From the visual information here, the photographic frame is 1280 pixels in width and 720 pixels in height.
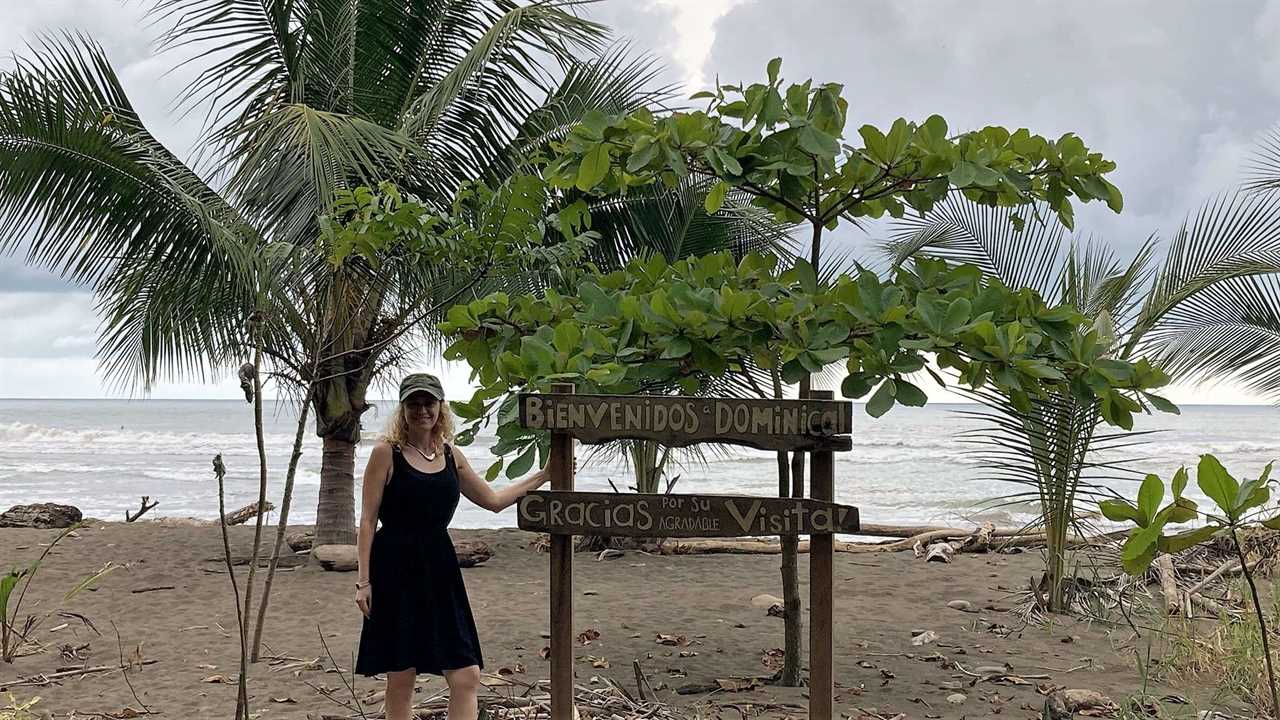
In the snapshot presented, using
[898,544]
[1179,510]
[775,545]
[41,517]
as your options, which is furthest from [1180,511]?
[41,517]

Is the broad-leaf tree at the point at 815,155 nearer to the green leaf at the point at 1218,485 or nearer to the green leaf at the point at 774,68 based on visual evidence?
the green leaf at the point at 774,68

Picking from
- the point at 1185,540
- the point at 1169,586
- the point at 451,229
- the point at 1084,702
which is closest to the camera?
the point at 1185,540

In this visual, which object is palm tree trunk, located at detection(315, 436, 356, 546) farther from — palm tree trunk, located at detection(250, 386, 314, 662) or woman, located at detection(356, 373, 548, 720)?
woman, located at detection(356, 373, 548, 720)

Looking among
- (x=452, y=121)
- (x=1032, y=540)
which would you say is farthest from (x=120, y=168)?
(x=1032, y=540)

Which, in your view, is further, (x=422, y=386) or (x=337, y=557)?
(x=337, y=557)

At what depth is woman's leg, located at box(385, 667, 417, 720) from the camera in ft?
13.9

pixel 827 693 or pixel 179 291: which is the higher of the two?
pixel 179 291

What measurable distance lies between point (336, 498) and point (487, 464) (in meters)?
24.6

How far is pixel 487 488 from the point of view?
4508 mm

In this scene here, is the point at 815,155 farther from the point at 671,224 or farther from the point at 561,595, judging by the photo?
the point at 671,224

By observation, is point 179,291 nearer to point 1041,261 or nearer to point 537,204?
point 537,204

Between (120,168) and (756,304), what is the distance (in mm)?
6698

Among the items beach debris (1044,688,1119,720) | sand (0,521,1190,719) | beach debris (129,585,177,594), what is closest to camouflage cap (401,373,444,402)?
sand (0,521,1190,719)

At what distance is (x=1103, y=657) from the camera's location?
257 inches
